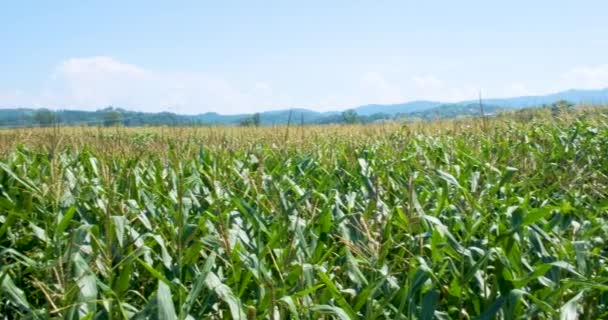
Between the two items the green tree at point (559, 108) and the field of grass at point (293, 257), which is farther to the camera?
the green tree at point (559, 108)

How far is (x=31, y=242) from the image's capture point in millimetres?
2729

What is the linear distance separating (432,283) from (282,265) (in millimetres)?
546

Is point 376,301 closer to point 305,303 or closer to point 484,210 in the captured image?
point 305,303

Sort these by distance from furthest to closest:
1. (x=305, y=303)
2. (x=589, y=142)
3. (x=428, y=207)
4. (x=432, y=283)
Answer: (x=589, y=142) → (x=428, y=207) → (x=432, y=283) → (x=305, y=303)

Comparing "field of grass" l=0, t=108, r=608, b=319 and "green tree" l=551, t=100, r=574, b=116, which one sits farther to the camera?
"green tree" l=551, t=100, r=574, b=116

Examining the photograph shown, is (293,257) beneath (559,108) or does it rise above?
beneath

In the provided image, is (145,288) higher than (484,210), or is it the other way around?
(484,210)

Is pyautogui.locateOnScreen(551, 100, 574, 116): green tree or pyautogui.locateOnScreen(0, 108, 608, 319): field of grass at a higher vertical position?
pyautogui.locateOnScreen(551, 100, 574, 116): green tree

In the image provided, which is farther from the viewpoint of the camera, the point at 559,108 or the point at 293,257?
the point at 559,108

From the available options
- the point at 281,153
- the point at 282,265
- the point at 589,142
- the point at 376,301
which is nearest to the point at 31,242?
the point at 282,265

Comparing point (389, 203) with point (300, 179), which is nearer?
point (389, 203)

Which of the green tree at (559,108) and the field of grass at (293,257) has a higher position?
the green tree at (559,108)

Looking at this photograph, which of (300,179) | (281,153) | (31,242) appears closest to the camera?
(31,242)

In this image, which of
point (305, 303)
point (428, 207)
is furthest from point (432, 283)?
point (428, 207)
